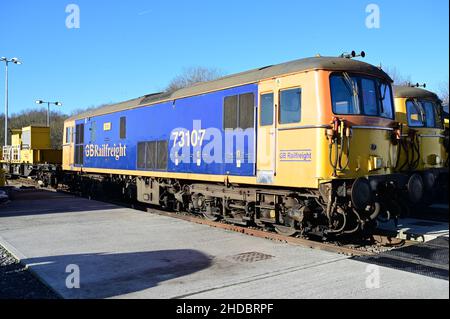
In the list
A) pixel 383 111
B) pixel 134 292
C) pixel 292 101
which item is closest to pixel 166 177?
pixel 292 101

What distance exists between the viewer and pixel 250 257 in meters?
7.05

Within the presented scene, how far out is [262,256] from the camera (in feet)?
23.3

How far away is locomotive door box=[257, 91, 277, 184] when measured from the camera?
8648 mm

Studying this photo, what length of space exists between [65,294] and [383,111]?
6.83m

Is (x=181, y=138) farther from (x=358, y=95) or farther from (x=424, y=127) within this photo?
(x=424, y=127)

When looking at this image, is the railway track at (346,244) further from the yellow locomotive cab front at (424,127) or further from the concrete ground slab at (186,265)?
the yellow locomotive cab front at (424,127)

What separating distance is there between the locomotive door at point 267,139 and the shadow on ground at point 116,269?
230 cm

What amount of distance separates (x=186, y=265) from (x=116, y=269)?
1.04 m

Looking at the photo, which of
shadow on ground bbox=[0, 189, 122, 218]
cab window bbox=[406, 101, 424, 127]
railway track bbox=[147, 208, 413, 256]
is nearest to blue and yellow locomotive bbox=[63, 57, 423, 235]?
railway track bbox=[147, 208, 413, 256]

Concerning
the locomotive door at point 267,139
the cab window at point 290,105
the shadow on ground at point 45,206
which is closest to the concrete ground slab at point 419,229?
the locomotive door at point 267,139

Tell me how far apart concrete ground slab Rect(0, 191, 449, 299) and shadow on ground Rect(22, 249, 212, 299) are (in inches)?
0.5

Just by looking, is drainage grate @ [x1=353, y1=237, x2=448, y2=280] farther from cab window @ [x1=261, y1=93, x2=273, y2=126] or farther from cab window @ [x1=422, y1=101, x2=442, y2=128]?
cab window @ [x1=422, y1=101, x2=442, y2=128]

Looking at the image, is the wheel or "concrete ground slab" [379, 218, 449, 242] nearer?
the wheel

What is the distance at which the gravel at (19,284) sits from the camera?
209 inches
